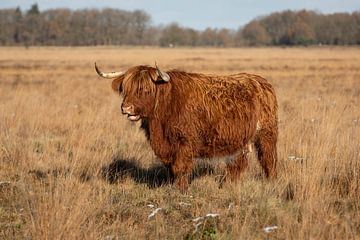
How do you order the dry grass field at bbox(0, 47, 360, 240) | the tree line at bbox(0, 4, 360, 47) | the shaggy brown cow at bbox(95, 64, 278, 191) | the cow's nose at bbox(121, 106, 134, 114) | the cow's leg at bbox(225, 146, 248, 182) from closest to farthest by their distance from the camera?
the dry grass field at bbox(0, 47, 360, 240)
the cow's nose at bbox(121, 106, 134, 114)
the shaggy brown cow at bbox(95, 64, 278, 191)
the cow's leg at bbox(225, 146, 248, 182)
the tree line at bbox(0, 4, 360, 47)

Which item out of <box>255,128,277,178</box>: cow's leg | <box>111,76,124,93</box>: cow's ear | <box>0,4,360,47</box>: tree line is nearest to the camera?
<box>111,76,124,93</box>: cow's ear

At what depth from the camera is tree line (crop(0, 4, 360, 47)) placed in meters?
123

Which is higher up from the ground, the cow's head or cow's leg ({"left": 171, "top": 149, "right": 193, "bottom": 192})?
the cow's head

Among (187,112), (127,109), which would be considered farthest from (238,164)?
(127,109)

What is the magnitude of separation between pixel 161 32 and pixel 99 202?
145m

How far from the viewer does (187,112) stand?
6.56 metres

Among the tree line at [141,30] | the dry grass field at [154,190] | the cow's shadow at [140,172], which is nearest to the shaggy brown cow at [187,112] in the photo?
the dry grass field at [154,190]

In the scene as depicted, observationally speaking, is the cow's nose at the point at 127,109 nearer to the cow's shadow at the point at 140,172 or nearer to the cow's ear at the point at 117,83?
the cow's ear at the point at 117,83

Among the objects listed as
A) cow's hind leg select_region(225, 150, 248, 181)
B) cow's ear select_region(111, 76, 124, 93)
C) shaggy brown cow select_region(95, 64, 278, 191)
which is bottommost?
cow's hind leg select_region(225, 150, 248, 181)

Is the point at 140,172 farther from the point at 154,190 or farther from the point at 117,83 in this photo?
the point at 117,83

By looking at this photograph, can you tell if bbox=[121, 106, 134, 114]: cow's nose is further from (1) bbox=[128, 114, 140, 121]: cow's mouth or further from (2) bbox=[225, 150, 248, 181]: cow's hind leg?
(2) bbox=[225, 150, 248, 181]: cow's hind leg

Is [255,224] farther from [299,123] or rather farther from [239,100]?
[299,123]

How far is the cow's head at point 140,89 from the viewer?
20.8ft

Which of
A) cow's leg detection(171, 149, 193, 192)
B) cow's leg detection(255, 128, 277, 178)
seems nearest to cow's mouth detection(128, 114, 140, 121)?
cow's leg detection(171, 149, 193, 192)
